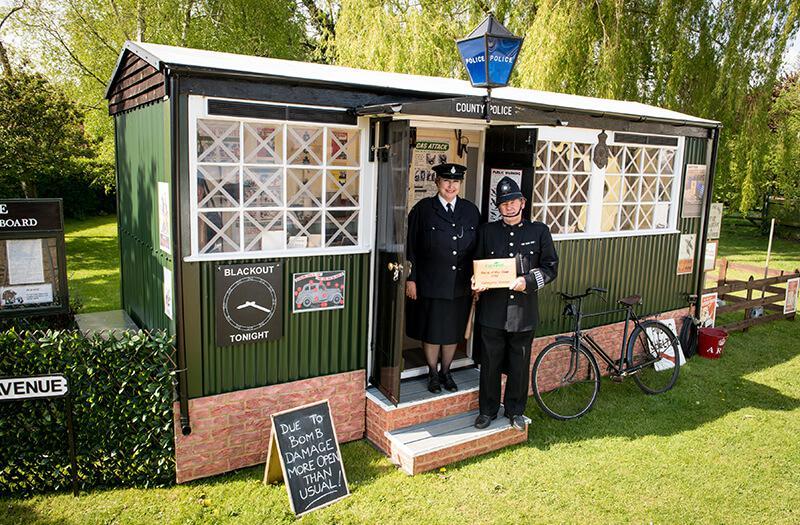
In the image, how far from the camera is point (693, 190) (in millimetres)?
8844

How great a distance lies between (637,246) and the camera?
8.22 metres

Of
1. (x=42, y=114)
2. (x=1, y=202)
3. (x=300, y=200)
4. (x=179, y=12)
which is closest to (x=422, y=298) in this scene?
(x=300, y=200)

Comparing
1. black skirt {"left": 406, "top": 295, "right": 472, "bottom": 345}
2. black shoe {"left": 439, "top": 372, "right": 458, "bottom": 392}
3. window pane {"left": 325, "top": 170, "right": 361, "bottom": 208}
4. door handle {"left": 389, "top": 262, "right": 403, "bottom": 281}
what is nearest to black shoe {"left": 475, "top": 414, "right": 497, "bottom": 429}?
black shoe {"left": 439, "top": 372, "right": 458, "bottom": 392}

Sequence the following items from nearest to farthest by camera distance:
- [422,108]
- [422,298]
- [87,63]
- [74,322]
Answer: [422,108] → [422,298] → [74,322] → [87,63]

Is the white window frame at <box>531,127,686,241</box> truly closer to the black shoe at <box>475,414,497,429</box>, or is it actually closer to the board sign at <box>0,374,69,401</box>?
the black shoe at <box>475,414,497,429</box>

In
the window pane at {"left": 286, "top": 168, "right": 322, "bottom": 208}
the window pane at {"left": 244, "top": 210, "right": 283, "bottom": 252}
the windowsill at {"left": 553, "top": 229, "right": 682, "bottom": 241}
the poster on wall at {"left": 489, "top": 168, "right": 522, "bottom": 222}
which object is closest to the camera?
the window pane at {"left": 244, "top": 210, "right": 283, "bottom": 252}

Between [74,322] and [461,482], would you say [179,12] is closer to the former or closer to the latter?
[74,322]

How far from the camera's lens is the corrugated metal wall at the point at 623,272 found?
7.40m

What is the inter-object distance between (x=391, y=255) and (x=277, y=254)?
102 centimetres

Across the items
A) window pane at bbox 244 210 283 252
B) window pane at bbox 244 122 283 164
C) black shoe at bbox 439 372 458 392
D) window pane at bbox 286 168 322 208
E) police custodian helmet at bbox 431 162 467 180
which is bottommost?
black shoe at bbox 439 372 458 392

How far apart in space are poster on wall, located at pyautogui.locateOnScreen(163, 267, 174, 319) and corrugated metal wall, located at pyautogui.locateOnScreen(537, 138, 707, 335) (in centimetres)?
401

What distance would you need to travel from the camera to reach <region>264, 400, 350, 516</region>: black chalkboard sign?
4.97 m

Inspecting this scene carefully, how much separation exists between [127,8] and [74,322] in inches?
507

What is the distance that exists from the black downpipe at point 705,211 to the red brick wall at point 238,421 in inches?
231
